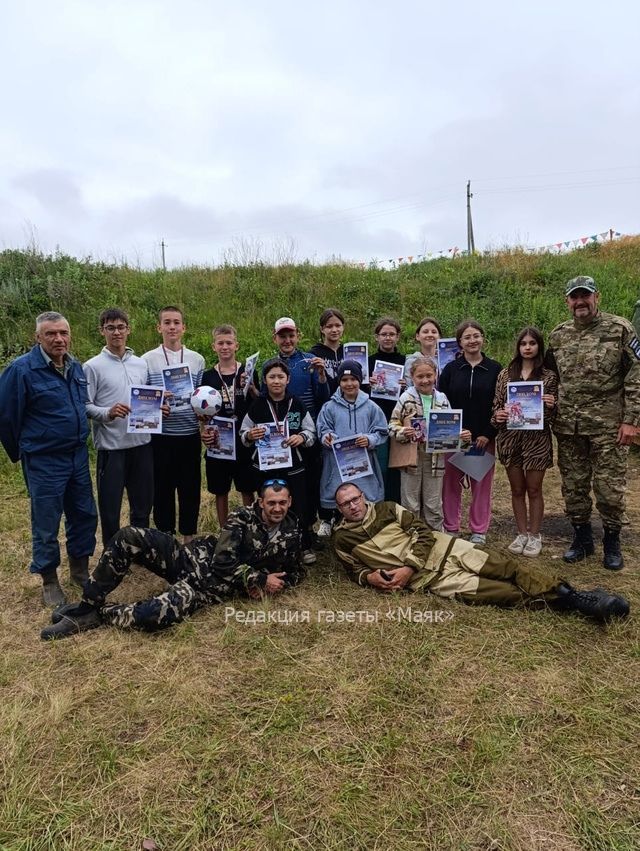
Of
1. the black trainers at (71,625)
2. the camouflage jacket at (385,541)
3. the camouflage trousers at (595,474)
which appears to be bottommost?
the black trainers at (71,625)

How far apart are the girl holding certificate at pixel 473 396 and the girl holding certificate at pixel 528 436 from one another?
10cm

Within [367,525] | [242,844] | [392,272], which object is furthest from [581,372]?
[392,272]

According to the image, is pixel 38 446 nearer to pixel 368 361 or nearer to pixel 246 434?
pixel 246 434

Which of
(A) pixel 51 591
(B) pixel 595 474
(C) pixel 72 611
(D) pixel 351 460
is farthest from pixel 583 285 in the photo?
(A) pixel 51 591

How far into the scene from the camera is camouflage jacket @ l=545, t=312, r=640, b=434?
432 cm

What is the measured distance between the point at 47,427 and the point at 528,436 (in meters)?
3.80

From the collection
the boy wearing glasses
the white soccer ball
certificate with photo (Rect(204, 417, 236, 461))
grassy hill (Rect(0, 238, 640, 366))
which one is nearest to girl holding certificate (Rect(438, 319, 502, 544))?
certificate with photo (Rect(204, 417, 236, 461))

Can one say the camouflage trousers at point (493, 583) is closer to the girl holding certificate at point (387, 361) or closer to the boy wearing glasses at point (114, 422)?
the girl holding certificate at point (387, 361)

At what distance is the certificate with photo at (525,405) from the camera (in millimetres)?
4406

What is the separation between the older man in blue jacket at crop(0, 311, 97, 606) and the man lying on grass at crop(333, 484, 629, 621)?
205 cm

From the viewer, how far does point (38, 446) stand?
386 centimetres

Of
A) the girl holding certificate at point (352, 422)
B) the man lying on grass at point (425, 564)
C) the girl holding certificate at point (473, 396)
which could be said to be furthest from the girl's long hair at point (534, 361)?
the man lying on grass at point (425, 564)

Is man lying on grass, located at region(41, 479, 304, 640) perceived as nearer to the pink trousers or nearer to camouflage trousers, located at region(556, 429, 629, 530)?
the pink trousers

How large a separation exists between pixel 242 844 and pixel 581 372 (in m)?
3.98
